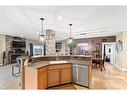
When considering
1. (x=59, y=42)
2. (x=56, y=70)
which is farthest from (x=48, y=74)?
(x=59, y=42)

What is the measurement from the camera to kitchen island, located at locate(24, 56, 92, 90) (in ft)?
11.3

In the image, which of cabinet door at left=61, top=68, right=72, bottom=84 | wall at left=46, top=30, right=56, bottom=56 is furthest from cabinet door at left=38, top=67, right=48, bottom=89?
wall at left=46, top=30, right=56, bottom=56

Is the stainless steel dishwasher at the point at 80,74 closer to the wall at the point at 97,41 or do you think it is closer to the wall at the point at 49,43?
the wall at the point at 49,43

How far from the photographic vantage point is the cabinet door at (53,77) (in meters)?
4.14

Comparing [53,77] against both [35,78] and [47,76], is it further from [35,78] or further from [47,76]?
[35,78]

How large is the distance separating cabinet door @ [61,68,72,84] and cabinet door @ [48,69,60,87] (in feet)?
0.59

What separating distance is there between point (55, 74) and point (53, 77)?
123mm

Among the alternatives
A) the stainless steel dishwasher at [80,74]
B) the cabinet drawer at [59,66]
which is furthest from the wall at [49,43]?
the stainless steel dishwasher at [80,74]

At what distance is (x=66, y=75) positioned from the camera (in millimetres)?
4520

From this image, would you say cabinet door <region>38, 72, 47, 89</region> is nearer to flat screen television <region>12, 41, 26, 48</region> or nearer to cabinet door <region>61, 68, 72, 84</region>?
cabinet door <region>61, 68, 72, 84</region>

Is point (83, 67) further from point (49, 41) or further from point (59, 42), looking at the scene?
point (59, 42)
